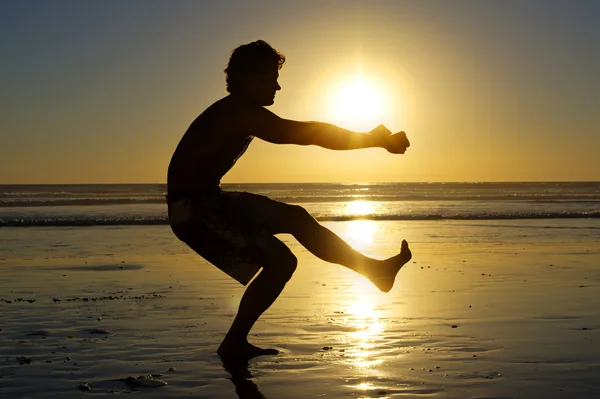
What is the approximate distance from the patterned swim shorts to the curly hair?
703mm

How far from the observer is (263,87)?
4.81 metres

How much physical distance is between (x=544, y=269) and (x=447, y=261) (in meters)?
1.74

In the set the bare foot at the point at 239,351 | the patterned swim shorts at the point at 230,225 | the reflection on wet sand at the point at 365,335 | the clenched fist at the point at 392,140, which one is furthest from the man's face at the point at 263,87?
the reflection on wet sand at the point at 365,335

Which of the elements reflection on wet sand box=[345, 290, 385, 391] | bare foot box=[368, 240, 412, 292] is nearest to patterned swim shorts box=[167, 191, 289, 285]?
bare foot box=[368, 240, 412, 292]

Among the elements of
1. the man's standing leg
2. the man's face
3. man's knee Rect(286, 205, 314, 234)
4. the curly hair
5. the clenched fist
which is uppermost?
the curly hair

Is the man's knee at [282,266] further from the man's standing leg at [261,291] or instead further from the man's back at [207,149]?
the man's back at [207,149]

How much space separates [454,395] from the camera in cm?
392

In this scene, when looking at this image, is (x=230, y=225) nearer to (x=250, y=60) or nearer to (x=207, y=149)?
(x=207, y=149)

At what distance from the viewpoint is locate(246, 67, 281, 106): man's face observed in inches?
188

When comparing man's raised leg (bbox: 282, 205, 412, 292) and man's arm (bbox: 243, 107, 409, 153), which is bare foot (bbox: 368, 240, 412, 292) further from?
man's arm (bbox: 243, 107, 409, 153)

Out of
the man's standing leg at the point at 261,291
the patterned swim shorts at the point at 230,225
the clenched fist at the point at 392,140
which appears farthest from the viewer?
the man's standing leg at the point at 261,291

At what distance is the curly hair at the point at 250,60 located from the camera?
4812 mm

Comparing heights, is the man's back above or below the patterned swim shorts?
above

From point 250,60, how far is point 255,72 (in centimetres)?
9
